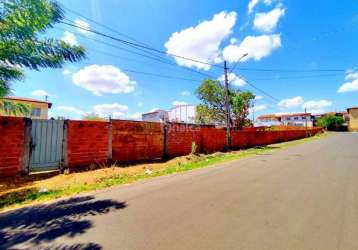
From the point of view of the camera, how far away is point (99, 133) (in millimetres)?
9969

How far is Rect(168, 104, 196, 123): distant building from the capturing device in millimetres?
44375

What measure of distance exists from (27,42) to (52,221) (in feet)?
14.8

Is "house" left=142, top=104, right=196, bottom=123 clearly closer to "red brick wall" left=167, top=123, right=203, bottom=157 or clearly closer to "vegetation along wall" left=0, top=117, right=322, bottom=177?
"red brick wall" left=167, top=123, right=203, bottom=157

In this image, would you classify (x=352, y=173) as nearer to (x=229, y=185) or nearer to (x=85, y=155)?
(x=229, y=185)

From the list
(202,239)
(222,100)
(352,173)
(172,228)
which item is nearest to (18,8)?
(172,228)

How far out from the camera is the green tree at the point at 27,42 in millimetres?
4988

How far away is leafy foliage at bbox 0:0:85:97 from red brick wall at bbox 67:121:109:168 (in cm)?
364

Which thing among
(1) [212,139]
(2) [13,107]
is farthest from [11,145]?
(1) [212,139]

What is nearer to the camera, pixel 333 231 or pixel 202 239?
pixel 202 239

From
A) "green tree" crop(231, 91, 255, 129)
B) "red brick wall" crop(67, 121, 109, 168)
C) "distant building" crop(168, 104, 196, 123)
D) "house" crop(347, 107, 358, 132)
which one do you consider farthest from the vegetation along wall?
"house" crop(347, 107, 358, 132)

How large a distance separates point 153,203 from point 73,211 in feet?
5.81

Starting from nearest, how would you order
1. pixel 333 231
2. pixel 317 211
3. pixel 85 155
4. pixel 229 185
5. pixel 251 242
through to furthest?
pixel 251 242, pixel 333 231, pixel 317 211, pixel 229 185, pixel 85 155

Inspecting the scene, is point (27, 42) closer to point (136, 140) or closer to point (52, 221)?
point (52, 221)

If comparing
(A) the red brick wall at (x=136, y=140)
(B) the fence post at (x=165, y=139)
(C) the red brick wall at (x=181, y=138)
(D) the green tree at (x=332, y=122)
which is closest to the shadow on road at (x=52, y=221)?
(A) the red brick wall at (x=136, y=140)
